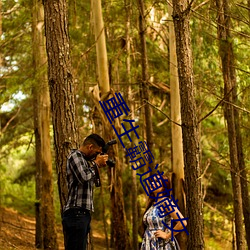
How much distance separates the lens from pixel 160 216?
21.1ft

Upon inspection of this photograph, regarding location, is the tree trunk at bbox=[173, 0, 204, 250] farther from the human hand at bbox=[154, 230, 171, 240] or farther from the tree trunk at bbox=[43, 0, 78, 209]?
the tree trunk at bbox=[43, 0, 78, 209]

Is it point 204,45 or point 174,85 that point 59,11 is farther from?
point 204,45

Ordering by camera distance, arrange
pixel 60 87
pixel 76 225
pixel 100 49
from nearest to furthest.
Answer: pixel 76 225 → pixel 60 87 → pixel 100 49

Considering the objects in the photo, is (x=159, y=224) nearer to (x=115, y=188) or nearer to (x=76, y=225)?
(x=76, y=225)

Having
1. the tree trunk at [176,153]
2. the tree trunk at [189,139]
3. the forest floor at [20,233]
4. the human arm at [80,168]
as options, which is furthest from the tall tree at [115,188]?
the human arm at [80,168]

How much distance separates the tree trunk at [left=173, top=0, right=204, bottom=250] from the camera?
235 inches

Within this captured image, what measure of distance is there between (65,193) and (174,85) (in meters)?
5.50

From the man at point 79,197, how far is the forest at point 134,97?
0.86 m

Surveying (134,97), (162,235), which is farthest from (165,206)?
(134,97)

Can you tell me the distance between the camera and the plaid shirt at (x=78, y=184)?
16.8ft

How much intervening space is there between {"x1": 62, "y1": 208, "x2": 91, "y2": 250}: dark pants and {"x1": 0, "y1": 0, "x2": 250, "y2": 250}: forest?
0.88 metres

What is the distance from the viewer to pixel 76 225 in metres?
5.20

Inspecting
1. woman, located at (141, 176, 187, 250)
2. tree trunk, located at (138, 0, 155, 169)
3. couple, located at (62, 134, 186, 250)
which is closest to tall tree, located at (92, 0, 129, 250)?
tree trunk, located at (138, 0, 155, 169)

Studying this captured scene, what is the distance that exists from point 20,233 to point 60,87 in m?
6.24
